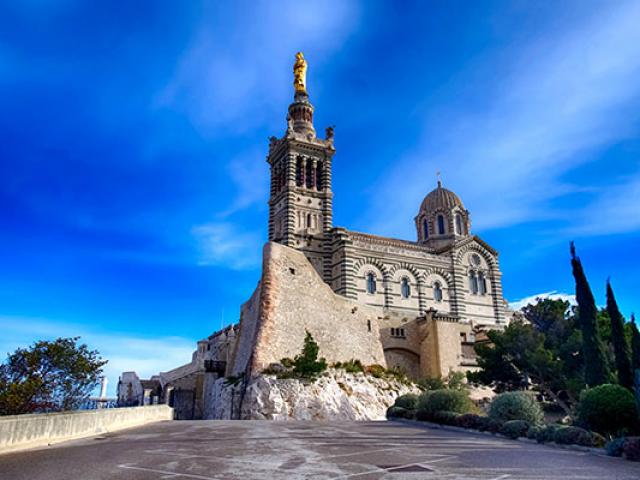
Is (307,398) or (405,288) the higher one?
(405,288)

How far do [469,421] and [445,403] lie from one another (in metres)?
2.33

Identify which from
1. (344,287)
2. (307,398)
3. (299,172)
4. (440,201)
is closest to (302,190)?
(299,172)

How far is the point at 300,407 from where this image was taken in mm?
25906

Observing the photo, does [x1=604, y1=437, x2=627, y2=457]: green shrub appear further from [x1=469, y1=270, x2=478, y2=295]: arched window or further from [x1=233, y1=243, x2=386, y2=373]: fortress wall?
[x1=469, y1=270, x2=478, y2=295]: arched window

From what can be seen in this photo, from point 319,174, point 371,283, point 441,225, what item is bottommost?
point 371,283

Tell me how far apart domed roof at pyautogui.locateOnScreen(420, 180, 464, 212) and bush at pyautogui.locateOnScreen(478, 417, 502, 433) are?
129 ft

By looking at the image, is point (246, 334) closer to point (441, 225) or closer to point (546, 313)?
point (546, 313)

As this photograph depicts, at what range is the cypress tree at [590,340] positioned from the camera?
20.8m

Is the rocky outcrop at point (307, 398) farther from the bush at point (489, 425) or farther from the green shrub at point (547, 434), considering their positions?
the green shrub at point (547, 434)

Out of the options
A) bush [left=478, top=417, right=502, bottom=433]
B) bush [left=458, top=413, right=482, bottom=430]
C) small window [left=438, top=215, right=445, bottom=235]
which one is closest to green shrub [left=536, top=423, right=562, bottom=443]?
bush [left=478, top=417, right=502, bottom=433]

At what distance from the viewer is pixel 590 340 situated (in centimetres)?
2142

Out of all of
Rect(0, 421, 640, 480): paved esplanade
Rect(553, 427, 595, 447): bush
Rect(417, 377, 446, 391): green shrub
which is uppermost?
Rect(417, 377, 446, 391): green shrub

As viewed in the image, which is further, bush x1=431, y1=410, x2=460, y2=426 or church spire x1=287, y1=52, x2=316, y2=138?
church spire x1=287, y1=52, x2=316, y2=138

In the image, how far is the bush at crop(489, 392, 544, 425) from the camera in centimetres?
1577
